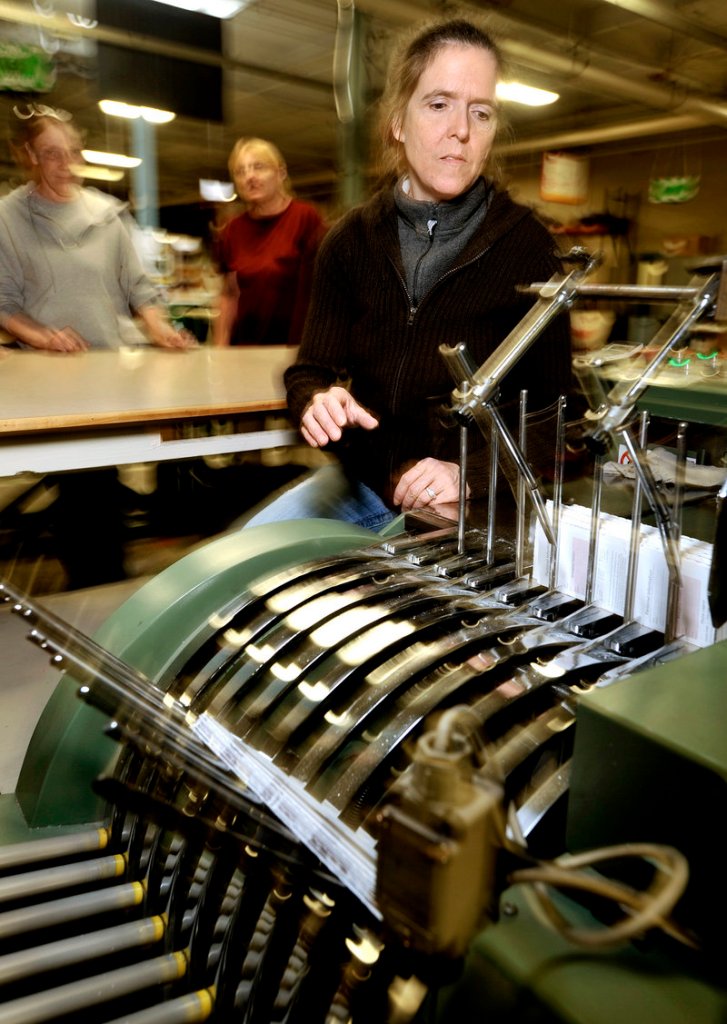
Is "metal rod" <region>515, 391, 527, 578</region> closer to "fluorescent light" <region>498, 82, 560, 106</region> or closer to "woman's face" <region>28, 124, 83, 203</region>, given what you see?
"woman's face" <region>28, 124, 83, 203</region>

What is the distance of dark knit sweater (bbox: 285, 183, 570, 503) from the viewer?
1489 mm

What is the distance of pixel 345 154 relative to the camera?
4.47 metres

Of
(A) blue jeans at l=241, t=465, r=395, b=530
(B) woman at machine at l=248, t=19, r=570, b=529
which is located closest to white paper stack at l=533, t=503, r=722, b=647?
(B) woman at machine at l=248, t=19, r=570, b=529

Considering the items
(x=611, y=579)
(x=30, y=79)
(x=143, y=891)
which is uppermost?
(x=30, y=79)

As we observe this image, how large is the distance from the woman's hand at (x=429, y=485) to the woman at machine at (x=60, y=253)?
2016 millimetres

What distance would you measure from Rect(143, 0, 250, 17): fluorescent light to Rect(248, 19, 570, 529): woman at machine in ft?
10.6

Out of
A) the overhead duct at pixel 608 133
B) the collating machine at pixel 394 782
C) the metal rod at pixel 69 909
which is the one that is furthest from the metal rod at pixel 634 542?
the overhead duct at pixel 608 133

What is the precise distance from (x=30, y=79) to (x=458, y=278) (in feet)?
9.98

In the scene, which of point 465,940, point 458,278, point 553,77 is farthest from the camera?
point 553,77

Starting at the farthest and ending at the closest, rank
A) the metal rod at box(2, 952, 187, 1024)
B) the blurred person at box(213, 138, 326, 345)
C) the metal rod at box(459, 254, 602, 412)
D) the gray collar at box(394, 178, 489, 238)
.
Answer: the blurred person at box(213, 138, 326, 345)
the gray collar at box(394, 178, 489, 238)
the metal rod at box(459, 254, 602, 412)
the metal rod at box(2, 952, 187, 1024)

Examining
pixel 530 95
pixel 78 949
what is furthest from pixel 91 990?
pixel 530 95

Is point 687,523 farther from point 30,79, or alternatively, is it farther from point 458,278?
point 30,79

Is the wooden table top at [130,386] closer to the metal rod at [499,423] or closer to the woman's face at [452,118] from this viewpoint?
the woman's face at [452,118]

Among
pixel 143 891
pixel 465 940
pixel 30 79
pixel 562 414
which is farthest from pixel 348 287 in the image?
pixel 30 79
